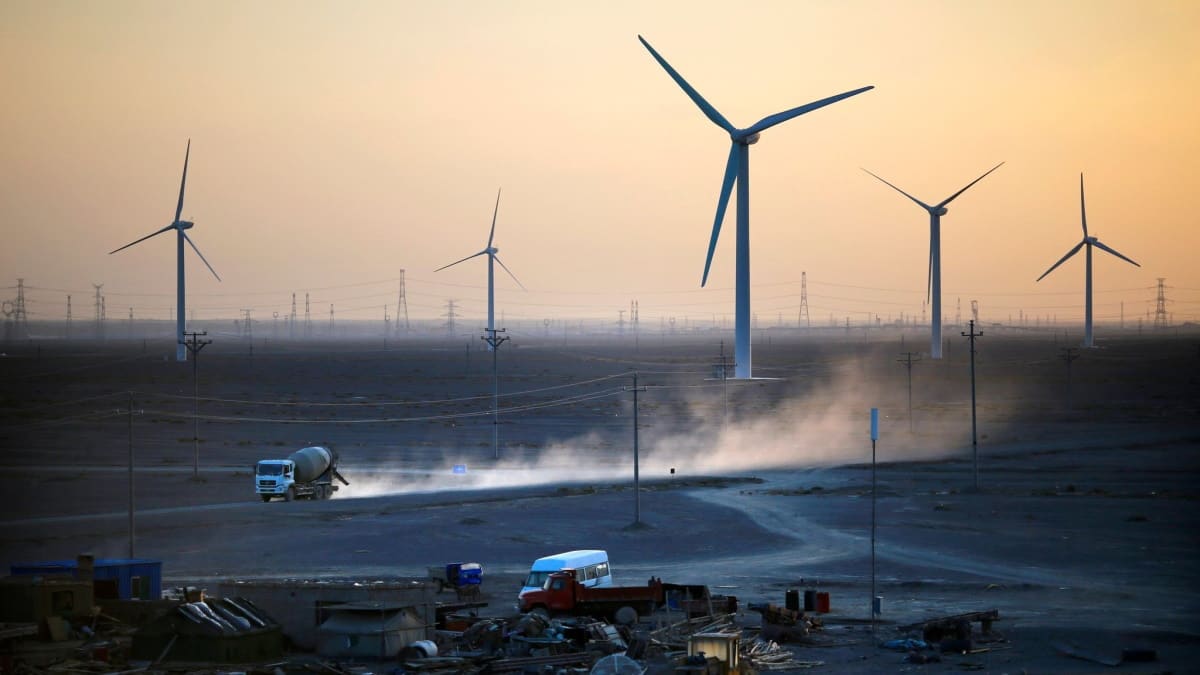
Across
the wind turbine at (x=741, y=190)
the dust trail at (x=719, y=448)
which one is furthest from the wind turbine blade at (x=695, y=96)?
the dust trail at (x=719, y=448)

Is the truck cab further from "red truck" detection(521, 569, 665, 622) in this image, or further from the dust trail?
"red truck" detection(521, 569, 665, 622)

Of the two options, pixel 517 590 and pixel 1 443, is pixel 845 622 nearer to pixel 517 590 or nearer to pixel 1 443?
pixel 517 590

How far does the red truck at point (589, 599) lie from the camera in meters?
44.6

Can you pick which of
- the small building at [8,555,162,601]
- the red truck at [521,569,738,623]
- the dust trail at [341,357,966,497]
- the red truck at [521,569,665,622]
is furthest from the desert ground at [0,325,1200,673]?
the small building at [8,555,162,601]

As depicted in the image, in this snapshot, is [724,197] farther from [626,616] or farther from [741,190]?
[626,616]

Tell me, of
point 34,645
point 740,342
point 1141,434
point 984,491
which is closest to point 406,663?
point 34,645

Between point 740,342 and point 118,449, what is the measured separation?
63.9 metres

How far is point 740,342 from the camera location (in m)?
65.1

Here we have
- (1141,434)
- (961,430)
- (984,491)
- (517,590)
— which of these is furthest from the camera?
(961,430)

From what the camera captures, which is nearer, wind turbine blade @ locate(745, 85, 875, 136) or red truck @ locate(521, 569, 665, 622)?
red truck @ locate(521, 569, 665, 622)

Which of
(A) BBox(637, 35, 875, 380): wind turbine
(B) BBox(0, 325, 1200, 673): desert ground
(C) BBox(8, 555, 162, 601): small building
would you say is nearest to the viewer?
(C) BBox(8, 555, 162, 601): small building

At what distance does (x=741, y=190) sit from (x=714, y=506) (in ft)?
64.3

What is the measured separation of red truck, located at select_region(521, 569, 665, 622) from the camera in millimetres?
44625

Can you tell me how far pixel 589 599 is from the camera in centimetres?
4491
